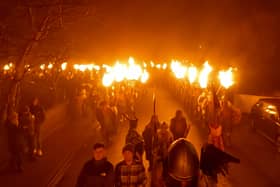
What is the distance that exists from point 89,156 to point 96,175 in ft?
26.3

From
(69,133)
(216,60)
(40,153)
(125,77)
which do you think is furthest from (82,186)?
(216,60)

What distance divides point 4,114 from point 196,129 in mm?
8118

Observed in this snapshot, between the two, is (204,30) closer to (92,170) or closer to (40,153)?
(40,153)

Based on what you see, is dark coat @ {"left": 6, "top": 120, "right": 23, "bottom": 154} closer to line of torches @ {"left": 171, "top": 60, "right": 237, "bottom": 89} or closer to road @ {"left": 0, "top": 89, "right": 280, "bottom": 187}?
road @ {"left": 0, "top": 89, "right": 280, "bottom": 187}

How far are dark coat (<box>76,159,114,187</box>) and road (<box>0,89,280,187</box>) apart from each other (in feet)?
12.4

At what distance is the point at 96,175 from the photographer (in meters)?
6.19

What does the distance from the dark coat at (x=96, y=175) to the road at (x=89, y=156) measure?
12.4 ft

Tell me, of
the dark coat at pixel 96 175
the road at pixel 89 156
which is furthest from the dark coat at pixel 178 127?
the dark coat at pixel 96 175

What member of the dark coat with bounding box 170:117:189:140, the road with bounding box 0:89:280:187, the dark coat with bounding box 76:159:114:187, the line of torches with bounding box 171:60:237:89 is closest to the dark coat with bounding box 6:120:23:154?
the road with bounding box 0:89:280:187

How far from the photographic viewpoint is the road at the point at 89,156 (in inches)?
452

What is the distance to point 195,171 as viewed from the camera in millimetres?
5047

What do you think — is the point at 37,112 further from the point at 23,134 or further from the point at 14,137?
the point at 14,137

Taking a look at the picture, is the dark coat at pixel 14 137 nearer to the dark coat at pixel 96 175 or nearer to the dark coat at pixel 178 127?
the dark coat at pixel 178 127

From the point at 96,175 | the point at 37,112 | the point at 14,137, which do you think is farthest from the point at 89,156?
the point at 96,175
